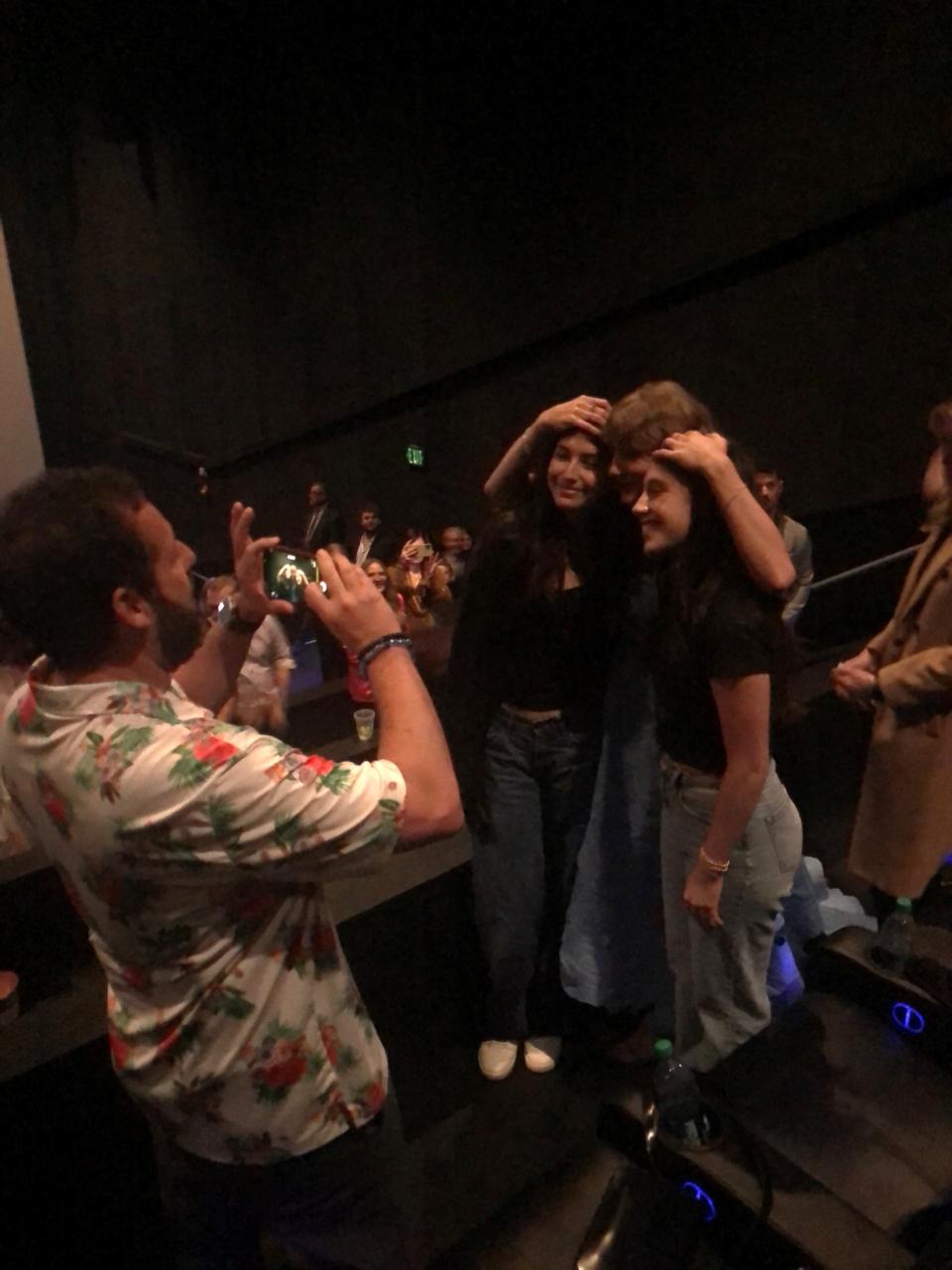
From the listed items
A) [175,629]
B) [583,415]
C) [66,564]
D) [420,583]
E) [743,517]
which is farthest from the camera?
[420,583]

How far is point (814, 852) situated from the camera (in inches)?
108

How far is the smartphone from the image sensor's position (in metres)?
1.16

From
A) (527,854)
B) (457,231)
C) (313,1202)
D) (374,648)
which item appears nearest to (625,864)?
(527,854)

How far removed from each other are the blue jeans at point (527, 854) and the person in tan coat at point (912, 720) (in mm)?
661

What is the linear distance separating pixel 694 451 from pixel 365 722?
1456 millimetres

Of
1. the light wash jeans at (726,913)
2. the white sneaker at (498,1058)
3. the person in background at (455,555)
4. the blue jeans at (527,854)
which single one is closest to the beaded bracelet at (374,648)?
the light wash jeans at (726,913)

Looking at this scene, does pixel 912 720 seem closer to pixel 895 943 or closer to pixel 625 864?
pixel 895 943

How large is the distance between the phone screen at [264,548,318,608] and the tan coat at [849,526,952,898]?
1.30 metres

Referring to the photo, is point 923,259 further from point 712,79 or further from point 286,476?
point 286,476

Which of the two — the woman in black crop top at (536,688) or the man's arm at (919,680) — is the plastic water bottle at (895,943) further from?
the woman in black crop top at (536,688)

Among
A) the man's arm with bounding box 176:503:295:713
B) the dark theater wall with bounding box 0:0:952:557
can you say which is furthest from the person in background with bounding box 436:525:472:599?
the man's arm with bounding box 176:503:295:713

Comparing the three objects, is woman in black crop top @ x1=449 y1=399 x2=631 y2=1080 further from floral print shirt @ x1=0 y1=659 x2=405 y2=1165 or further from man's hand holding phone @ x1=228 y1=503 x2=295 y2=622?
floral print shirt @ x1=0 y1=659 x2=405 y2=1165

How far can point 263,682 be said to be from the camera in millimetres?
1883

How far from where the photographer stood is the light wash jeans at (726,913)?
60.4 inches
